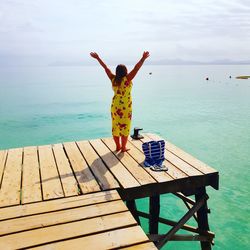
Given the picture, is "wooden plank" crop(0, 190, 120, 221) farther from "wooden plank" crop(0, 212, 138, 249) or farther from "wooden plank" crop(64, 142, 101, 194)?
"wooden plank" crop(0, 212, 138, 249)

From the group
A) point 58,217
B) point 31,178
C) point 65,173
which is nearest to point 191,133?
point 65,173

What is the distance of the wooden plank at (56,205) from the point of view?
410 centimetres

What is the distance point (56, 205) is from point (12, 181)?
128cm

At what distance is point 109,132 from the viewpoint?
2569cm

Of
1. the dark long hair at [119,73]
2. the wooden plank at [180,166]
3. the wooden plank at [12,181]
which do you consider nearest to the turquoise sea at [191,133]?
the wooden plank at [180,166]

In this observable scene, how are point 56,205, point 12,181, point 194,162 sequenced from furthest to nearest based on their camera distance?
point 194,162, point 12,181, point 56,205

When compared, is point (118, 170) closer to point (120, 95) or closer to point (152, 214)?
point (120, 95)

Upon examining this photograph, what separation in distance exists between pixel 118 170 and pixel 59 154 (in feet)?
5.66

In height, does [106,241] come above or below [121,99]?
below

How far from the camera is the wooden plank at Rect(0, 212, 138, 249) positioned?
3.44 meters

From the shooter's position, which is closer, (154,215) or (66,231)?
(66,231)

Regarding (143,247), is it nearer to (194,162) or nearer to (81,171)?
(81,171)

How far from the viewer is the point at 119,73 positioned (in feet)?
20.0

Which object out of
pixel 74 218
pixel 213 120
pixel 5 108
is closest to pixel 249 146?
pixel 213 120
